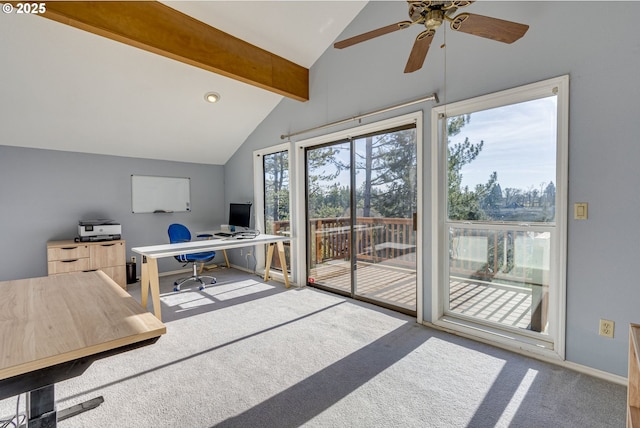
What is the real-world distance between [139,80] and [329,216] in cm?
271

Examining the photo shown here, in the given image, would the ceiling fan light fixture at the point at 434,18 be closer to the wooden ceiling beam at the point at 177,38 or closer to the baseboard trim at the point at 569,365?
the wooden ceiling beam at the point at 177,38

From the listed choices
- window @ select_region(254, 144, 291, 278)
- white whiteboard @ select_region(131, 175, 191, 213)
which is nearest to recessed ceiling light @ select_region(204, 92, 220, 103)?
window @ select_region(254, 144, 291, 278)

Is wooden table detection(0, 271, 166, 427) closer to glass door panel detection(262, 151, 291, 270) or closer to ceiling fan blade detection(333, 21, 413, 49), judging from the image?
ceiling fan blade detection(333, 21, 413, 49)

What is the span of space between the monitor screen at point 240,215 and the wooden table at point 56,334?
9.70 feet

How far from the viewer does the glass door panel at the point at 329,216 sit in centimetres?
379

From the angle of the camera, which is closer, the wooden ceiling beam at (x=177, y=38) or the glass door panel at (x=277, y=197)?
the wooden ceiling beam at (x=177, y=38)

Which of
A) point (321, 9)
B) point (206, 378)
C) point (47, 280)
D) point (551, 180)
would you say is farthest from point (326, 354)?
point (321, 9)

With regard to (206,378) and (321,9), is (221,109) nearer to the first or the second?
(321,9)

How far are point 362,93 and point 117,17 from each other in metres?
2.32

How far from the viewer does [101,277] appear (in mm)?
1678

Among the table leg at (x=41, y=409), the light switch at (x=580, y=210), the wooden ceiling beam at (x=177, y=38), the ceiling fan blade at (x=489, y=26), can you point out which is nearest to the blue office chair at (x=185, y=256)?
the wooden ceiling beam at (x=177, y=38)

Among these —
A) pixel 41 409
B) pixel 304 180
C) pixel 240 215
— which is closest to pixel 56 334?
pixel 41 409

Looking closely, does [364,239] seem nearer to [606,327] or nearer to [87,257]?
[606,327]

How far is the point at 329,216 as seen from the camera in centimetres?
400
